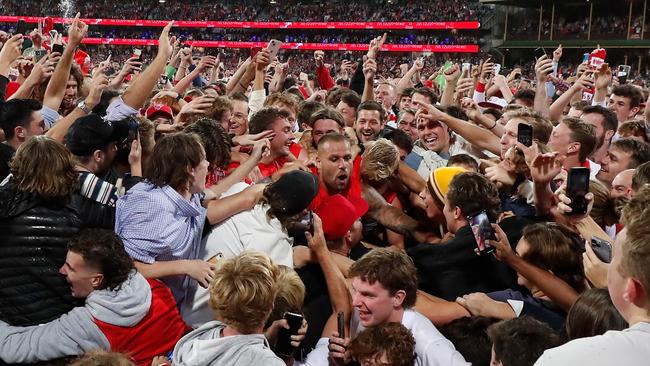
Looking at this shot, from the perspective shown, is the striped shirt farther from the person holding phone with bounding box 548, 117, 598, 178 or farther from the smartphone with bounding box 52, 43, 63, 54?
the person holding phone with bounding box 548, 117, 598, 178

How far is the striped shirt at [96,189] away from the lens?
11.8ft

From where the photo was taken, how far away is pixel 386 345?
9.53ft

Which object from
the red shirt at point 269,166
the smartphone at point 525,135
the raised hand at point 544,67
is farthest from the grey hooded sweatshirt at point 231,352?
the raised hand at point 544,67

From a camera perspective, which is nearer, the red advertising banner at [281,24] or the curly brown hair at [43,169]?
the curly brown hair at [43,169]

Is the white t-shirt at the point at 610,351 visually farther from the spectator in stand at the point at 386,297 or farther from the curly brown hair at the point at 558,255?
the curly brown hair at the point at 558,255

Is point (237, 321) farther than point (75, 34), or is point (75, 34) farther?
point (75, 34)

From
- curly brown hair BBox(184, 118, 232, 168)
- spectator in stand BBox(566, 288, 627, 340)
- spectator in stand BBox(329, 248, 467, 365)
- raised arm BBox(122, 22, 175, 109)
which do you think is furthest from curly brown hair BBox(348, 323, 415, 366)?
raised arm BBox(122, 22, 175, 109)

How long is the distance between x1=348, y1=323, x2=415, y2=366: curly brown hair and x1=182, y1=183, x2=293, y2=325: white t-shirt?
2.52 ft

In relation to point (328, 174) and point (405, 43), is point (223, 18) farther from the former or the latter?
point (328, 174)

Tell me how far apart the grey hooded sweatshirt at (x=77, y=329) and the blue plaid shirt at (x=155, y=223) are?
0.94 ft

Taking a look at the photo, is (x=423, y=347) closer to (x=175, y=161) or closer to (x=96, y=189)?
(x=175, y=161)

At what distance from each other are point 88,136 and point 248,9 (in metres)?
46.3

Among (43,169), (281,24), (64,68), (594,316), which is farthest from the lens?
(281,24)

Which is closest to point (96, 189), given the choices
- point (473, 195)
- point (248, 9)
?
point (473, 195)
